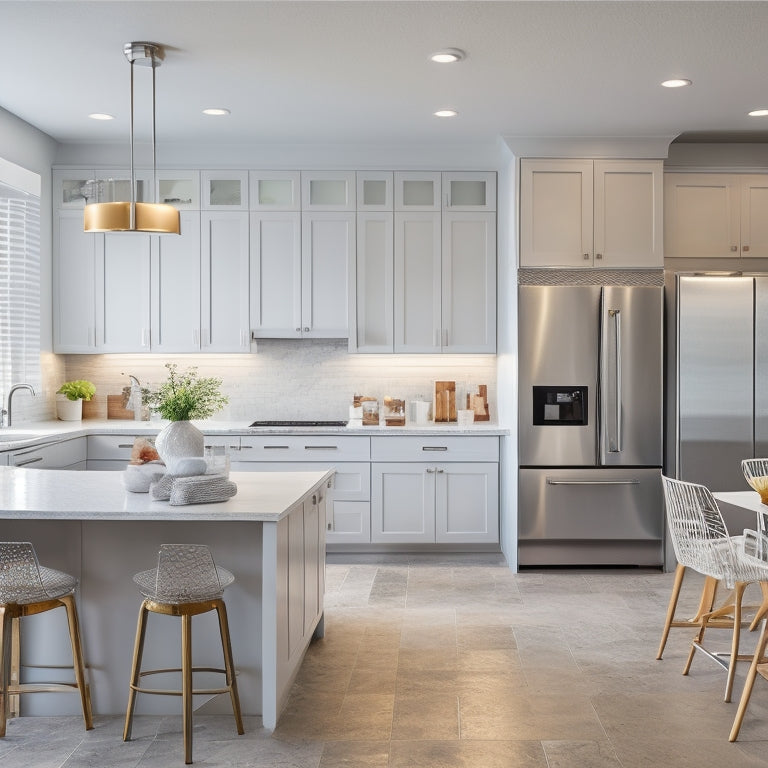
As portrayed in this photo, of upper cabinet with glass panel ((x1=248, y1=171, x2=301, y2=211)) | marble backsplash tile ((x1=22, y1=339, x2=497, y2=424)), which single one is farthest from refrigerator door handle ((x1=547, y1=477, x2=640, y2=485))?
upper cabinet with glass panel ((x1=248, y1=171, x2=301, y2=211))

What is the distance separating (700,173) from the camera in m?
5.62

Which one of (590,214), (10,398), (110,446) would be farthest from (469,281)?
(10,398)

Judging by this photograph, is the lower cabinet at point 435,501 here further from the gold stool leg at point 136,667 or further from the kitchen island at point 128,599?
the gold stool leg at point 136,667

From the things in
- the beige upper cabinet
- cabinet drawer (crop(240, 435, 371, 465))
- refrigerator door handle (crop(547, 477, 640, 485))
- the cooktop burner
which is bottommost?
refrigerator door handle (crop(547, 477, 640, 485))

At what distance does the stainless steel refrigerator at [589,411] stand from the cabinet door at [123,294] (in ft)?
8.50

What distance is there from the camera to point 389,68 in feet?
13.6

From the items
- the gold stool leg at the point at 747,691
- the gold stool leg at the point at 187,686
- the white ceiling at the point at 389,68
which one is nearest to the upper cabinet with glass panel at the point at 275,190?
the white ceiling at the point at 389,68

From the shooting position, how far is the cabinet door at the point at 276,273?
586cm

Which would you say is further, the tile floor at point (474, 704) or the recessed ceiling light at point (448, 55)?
the recessed ceiling light at point (448, 55)

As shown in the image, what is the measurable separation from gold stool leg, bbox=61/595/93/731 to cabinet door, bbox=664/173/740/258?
4295 mm

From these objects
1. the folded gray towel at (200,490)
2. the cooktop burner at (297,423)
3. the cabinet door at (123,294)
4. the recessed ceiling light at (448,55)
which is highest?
the recessed ceiling light at (448,55)

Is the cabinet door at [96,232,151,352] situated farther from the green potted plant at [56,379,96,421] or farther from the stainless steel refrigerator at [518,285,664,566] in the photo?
the stainless steel refrigerator at [518,285,664,566]

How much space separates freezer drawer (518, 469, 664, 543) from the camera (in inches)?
212

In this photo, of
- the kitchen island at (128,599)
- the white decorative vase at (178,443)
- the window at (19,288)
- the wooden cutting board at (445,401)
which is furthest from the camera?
the wooden cutting board at (445,401)
